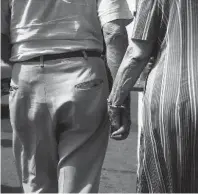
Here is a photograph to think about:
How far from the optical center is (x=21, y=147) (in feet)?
9.77

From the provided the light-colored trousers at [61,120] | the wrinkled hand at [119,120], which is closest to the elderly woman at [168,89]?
the wrinkled hand at [119,120]

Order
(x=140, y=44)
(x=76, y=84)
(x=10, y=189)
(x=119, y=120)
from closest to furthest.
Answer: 1. (x=140, y=44)
2. (x=119, y=120)
3. (x=76, y=84)
4. (x=10, y=189)

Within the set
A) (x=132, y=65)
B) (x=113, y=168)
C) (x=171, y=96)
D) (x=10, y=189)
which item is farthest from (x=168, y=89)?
(x=113, y=168)

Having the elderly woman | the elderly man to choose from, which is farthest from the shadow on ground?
the elderly woman

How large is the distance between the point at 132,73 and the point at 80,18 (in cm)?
59

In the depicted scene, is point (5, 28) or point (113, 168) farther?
Result: point (113, 168)

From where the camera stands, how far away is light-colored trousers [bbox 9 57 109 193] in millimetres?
2762

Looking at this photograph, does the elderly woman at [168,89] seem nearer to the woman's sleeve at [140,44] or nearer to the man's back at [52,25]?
the woman's sleeve at [140,44]

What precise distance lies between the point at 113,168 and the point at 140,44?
3676mm

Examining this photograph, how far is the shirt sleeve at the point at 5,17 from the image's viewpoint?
286cm

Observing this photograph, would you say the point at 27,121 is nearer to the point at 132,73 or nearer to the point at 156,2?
the point at 132,73

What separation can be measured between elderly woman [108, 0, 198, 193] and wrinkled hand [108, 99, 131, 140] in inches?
7.4

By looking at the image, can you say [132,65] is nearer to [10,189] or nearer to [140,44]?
[140,44]

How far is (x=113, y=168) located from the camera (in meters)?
5.85
